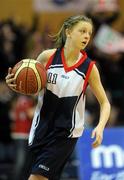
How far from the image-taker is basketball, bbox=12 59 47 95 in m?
5.70

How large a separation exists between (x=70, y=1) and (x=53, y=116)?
226 inches

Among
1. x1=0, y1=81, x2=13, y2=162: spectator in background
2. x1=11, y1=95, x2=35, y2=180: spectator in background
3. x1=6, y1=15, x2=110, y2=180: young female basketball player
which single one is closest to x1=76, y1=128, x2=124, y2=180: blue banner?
x1=11, y1=95, x2=35, y2=180: spectator in background

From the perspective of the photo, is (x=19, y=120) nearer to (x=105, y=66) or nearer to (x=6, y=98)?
(x=6, y=98)

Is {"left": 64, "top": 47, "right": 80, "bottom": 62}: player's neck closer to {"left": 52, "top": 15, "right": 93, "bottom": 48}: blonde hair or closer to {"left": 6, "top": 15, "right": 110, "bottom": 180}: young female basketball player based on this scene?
{"left": 6, "top": 15, "right": 110, "bottom": 180}: young female basketball player

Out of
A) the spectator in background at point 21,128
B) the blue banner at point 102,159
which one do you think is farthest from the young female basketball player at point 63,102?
the spectator in background at point 21,128

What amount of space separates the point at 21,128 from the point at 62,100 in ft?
10.3

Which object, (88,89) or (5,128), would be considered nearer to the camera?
(5,128)

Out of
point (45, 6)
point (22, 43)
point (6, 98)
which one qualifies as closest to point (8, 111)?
point (6, 98)

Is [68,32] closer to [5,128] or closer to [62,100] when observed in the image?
[62,100]

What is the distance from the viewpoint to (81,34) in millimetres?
5730

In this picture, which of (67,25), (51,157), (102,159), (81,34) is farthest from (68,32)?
(102,159)

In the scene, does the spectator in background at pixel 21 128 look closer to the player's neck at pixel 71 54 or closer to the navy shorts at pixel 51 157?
the navy shorts at pixel 51 157

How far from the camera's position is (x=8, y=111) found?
9047 millimetres

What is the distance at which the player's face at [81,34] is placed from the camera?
18.7 feet
